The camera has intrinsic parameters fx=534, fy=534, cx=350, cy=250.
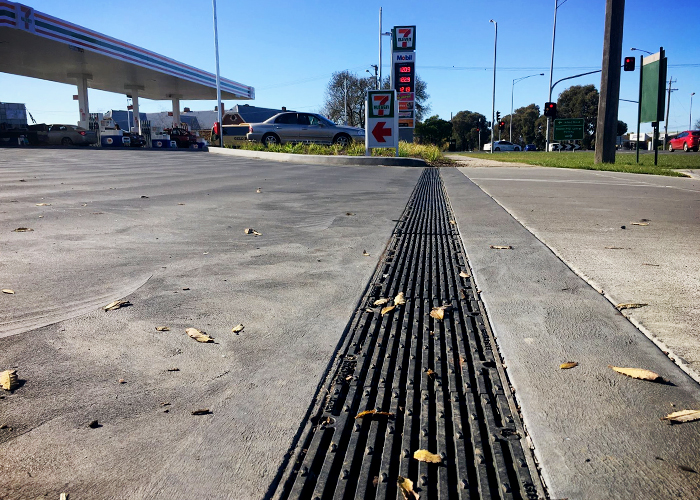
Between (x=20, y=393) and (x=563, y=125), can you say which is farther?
(x=563, y=125)

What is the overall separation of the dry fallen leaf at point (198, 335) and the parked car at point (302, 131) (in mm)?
19594

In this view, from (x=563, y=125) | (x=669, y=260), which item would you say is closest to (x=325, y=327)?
(x=669, y=260)

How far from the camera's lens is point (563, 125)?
133 feet

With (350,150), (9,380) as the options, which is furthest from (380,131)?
(9,380)

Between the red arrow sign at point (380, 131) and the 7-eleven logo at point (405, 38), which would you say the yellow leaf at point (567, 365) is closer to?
the red arrow sign at point (380, 131)

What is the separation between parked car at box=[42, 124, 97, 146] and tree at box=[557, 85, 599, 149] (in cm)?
6485

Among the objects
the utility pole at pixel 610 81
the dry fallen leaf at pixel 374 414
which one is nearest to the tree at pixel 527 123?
the utility pole at pixel 610 81

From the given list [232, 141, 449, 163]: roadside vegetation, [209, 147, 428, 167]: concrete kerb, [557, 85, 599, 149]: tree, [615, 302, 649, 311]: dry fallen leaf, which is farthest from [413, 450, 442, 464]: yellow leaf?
[557, 85, 599, 149]: tree

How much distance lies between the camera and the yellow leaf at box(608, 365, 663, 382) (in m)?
2.21

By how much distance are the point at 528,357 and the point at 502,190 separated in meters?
7.82

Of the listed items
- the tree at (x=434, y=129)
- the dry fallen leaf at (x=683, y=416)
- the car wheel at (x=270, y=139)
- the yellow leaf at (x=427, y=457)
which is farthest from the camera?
the tree at (x=434, y=129)

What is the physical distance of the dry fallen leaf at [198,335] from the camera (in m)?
2.69

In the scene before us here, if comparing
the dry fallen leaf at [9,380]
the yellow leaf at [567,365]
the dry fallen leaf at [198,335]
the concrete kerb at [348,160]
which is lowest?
the dry fallen leaf at [9,380]

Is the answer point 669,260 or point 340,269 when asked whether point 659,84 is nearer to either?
point 669,260
